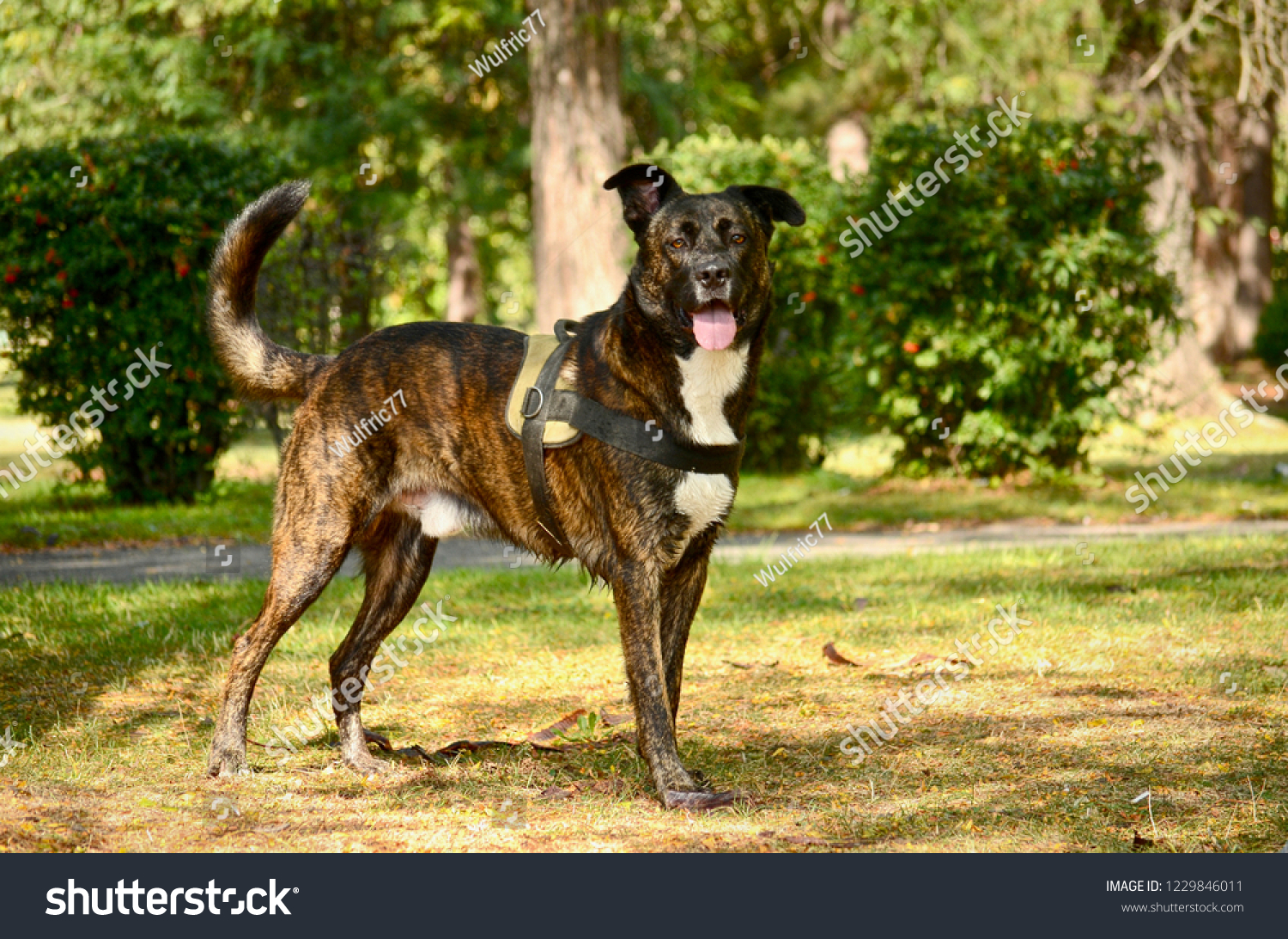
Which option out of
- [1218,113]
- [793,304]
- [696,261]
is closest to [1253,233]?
[1218,113]

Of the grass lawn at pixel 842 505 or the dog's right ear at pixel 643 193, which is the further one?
the grass lawn at pixel 842 505

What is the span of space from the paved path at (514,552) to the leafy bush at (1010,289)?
4.63ft

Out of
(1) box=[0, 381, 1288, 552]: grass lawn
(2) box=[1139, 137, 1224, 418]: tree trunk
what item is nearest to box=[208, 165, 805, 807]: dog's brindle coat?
(1) box=[0, 381, 1288, 552]: grass lawn

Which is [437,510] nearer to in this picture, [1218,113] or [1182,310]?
[1182,310]

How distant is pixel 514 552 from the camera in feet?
26.7

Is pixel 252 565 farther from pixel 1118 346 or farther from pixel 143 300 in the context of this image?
pixel 1118 346

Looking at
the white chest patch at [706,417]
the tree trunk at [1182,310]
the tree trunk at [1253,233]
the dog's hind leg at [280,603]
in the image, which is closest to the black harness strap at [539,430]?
the white chest patch at [706,417]

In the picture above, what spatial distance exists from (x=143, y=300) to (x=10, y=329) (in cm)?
114

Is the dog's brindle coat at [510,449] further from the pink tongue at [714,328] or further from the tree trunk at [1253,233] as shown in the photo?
the tree trunk at [1253,233]

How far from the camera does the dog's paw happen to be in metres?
4.38

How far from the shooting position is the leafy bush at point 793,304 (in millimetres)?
12781

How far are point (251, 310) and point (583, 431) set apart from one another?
1.52m

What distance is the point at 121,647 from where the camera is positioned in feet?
21.8

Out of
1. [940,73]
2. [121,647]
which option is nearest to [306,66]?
[940,73]
